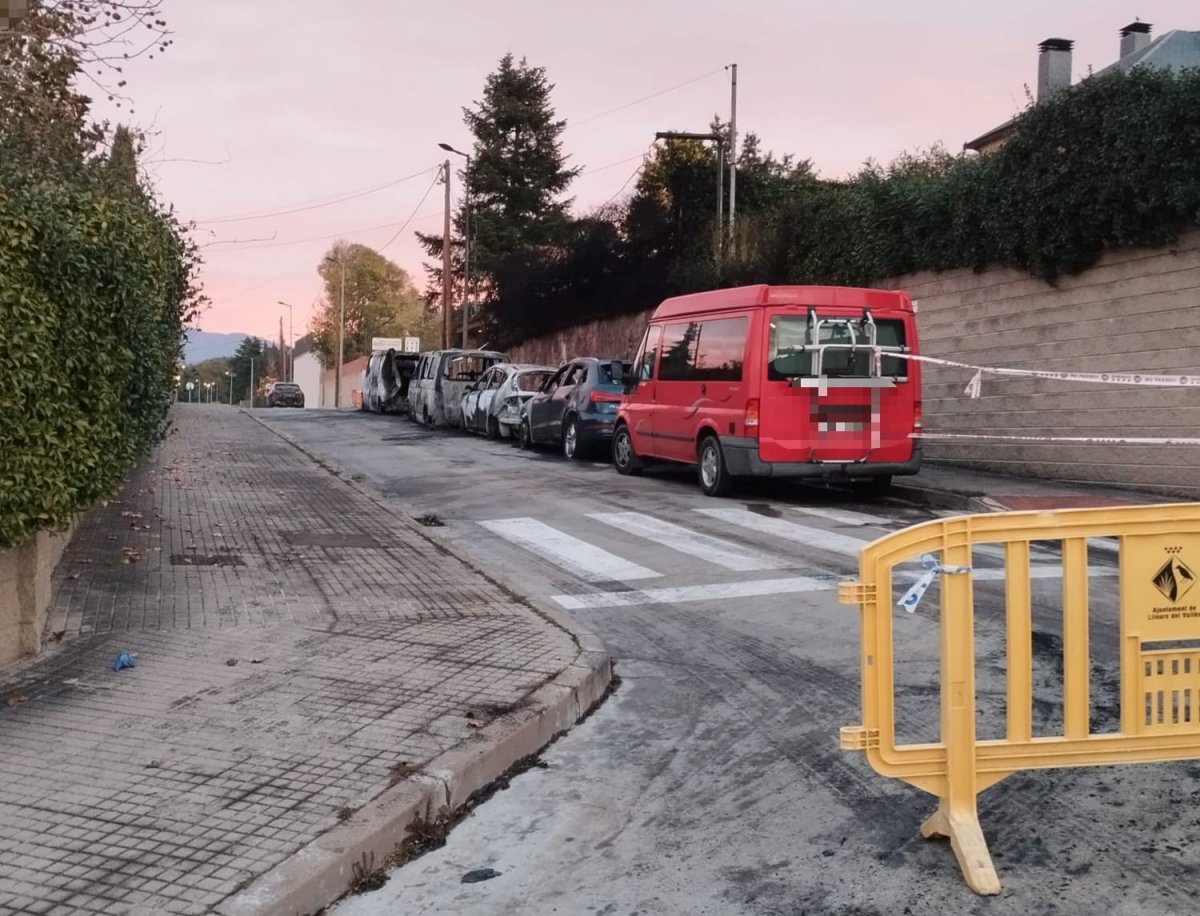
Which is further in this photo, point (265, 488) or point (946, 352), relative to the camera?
point (946, 352)

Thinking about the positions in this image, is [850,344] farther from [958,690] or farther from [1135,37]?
[1135,37]

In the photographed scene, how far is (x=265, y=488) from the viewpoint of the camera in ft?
48.2

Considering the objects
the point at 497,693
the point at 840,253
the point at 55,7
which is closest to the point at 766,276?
the point at 840,253

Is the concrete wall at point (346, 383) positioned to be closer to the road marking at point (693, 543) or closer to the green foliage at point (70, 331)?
the road marking at point (693, 543)

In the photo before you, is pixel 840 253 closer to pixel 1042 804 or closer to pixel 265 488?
pixel 265 488

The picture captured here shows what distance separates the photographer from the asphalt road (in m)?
3.96

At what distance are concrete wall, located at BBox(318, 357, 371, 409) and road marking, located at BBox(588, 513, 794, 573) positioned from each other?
52471 mm

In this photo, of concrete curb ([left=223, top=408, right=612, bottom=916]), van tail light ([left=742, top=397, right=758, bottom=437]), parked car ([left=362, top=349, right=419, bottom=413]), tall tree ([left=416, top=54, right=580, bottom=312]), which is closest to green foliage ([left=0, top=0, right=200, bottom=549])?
concrete curb ([left=223, top=408, right=612, bottom=916])

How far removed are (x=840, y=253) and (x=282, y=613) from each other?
569 inches

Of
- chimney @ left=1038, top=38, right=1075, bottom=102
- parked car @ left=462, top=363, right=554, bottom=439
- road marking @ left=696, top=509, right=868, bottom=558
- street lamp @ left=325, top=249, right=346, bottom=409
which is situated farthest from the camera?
street lamp @ left=325, top=249, right=346, bottom=409

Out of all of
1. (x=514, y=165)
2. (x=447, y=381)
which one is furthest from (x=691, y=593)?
(x=514, y=165)

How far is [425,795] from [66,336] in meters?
3.37

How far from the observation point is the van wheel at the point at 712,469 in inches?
549

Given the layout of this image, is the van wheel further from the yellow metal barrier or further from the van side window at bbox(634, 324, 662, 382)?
the yellow metal barrier
